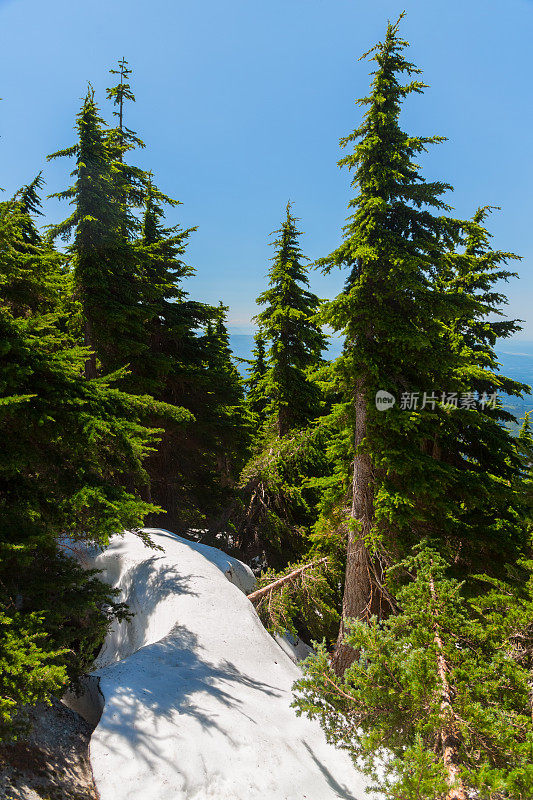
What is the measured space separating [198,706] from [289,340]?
1366 cm

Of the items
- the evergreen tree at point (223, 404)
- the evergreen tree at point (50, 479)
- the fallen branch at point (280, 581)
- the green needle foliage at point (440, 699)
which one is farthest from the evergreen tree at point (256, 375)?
the green needle foliage at point (440, 699)

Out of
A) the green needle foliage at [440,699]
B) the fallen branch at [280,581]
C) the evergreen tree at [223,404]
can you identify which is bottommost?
the fallen branch at [280,581]

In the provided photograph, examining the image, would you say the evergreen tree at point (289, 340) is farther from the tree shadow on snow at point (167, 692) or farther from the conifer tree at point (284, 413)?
the tree shadow on snow at point (167, 692)

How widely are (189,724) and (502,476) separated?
9.38 meters

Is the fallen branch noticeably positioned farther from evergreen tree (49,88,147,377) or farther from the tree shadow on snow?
evergreen tree (49,88,147,377)

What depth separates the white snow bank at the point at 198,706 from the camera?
185 inches

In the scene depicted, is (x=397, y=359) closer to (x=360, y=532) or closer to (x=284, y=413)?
(x=360, y=532)

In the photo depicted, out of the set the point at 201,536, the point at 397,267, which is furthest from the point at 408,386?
the point at 201,536

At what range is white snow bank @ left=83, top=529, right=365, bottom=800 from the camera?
470cm

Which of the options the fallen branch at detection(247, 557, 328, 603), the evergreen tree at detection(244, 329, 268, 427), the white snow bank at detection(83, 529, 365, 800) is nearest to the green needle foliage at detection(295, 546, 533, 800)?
the white snow bank at detection(83, 529, 365, 800)

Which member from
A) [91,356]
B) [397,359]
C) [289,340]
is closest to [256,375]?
[289,340]

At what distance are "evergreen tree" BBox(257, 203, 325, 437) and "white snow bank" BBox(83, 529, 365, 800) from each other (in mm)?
8318

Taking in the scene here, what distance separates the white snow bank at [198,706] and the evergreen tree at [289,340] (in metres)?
8.32

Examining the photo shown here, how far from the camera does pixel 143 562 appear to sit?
10.0 metres
